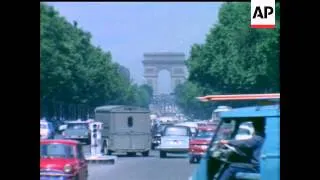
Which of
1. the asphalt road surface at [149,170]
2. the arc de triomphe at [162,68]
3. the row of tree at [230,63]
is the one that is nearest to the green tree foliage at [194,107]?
the asphalt road surface at [149,170]

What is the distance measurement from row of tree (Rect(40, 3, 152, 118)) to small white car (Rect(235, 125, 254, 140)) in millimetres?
25672

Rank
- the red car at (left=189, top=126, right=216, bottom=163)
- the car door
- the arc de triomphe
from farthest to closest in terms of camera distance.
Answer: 1. the arc de triomphe
2. the car door
3. the red car at (left=189, top=126, right=216, bottom=163)

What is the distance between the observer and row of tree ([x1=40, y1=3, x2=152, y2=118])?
38125 mm

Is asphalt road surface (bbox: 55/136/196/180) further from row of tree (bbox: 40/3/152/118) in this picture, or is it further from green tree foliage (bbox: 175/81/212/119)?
row of tree (bbox: 40/3/152/118)

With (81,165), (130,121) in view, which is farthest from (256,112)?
(130,121)

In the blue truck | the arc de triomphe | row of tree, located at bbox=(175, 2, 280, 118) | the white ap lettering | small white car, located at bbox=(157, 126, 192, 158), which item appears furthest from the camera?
row of tree, located at bbox=(175, 2, 280, 118)

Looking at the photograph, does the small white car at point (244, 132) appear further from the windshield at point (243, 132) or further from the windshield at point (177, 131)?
the windshield at point (177, 131)

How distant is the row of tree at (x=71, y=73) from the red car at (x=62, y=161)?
20663mm

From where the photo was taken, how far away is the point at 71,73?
149ft

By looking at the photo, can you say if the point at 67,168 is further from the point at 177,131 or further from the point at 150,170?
the point at 150,170

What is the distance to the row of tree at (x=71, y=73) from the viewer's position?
38125 mm

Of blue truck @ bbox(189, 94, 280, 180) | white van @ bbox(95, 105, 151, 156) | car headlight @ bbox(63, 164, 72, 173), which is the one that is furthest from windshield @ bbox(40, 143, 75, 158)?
white van @ bbox(95, 105, 151, 156)
